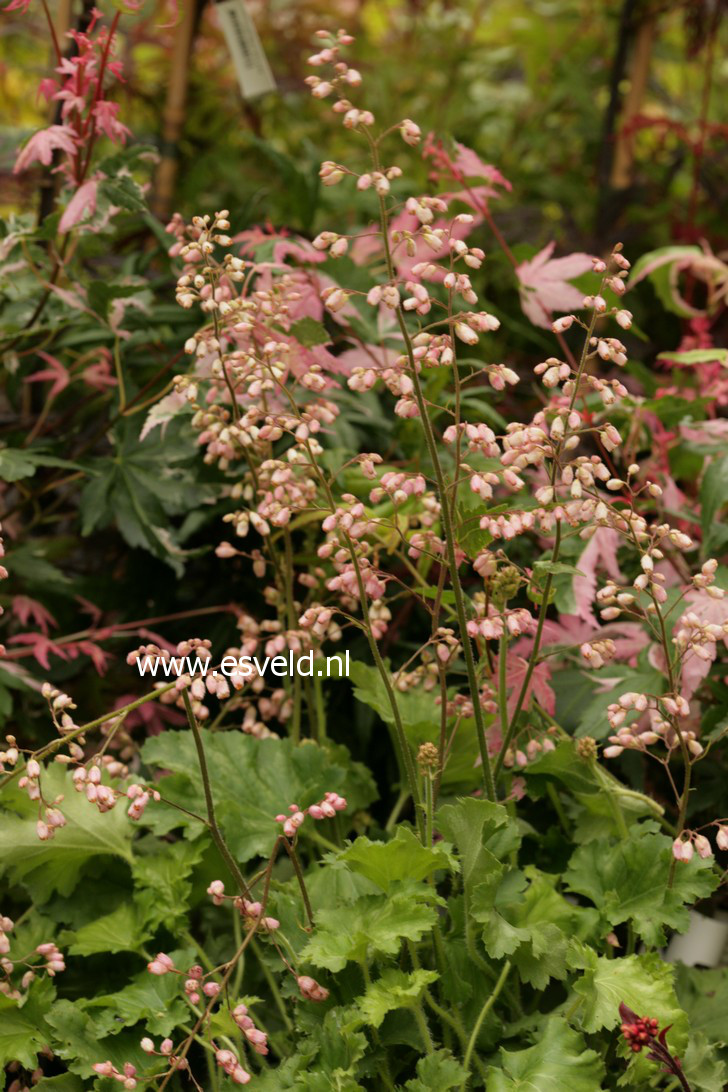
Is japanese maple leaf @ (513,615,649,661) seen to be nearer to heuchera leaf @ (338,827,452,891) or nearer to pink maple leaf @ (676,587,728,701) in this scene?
pink maple leaf @ (676,587,728,701)

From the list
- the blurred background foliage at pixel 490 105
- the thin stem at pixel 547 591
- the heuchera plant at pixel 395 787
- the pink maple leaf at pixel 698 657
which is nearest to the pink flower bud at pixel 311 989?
the heuchera plant at pixel 395 787

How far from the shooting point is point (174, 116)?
1677mm

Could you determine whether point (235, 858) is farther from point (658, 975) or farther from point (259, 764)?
point (658, 975)

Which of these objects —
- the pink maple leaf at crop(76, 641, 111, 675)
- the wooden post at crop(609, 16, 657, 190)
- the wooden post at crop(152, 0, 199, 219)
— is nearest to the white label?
the wooden post at crop(152, 0, 199, 219)

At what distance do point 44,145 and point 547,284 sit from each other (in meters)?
0.57

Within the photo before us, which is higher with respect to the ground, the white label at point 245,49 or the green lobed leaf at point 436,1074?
the white label at point 245,49

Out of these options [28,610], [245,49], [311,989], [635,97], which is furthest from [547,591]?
[635,97]

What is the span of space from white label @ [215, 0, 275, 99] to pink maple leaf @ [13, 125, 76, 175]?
0.36 metres

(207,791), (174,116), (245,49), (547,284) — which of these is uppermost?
(245,49)

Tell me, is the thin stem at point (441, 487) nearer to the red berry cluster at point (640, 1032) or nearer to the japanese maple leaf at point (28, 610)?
the red berry cluster at point (640, 1032)

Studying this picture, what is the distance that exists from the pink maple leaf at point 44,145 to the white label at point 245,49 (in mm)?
363

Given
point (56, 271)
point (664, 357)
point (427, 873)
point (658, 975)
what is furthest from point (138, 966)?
point (664, 357)

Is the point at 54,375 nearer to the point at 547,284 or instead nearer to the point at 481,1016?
the point at 547,284

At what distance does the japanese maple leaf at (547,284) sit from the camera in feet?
4.10
